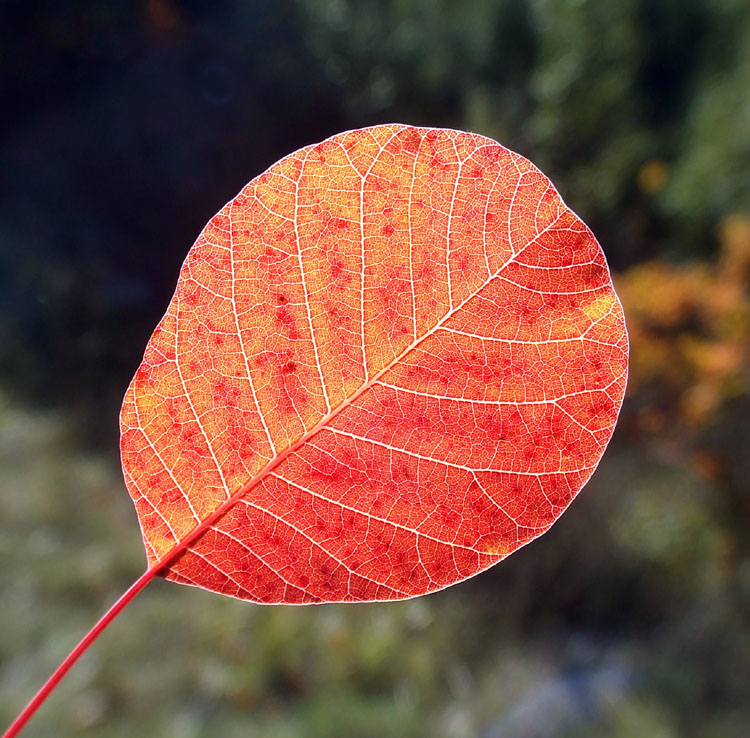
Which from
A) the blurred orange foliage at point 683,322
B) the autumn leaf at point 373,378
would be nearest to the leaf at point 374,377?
the autumn leaf at point 373,378

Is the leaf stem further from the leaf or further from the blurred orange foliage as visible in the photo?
the blurred orange foliage

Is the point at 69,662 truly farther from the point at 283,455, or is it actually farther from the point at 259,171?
the point at 259,171

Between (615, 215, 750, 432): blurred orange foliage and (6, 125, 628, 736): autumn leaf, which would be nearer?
(6, 125, 628, 736): autumn leaf

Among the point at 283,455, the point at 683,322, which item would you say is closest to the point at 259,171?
the point at 683,322

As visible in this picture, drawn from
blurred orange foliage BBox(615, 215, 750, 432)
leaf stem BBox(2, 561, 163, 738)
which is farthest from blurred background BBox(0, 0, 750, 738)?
leaf stem BBox(2, 561, 163, 738)

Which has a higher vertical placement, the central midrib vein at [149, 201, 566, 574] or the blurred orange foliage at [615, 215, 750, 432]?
the central midrib vein at [149, 201, 566, 574]

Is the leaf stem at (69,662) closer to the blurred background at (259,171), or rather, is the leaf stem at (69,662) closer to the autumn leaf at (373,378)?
the autumn leaf at (373,378)

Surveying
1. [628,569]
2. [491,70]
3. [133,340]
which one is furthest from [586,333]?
[491,70]
